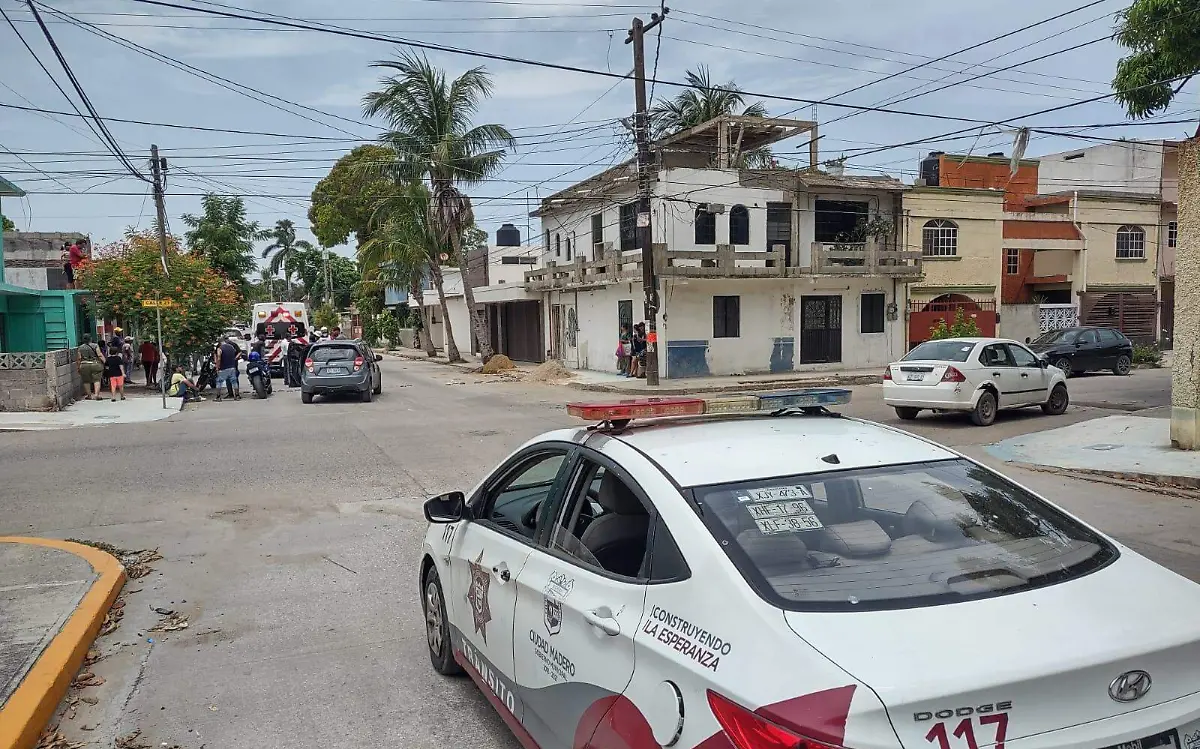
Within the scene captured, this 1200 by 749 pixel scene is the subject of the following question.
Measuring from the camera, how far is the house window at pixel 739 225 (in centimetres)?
2786

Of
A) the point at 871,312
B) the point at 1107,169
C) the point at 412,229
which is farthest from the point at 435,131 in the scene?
the point at 1107,169

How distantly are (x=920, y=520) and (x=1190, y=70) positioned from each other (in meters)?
14.4

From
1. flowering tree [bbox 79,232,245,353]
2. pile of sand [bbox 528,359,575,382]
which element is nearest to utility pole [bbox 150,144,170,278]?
flowering tree [bbox 79,232,245,353]

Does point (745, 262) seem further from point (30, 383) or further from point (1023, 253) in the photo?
point (30, 383)

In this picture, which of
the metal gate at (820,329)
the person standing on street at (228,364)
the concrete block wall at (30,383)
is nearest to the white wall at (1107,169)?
the metal gate at (820,329)

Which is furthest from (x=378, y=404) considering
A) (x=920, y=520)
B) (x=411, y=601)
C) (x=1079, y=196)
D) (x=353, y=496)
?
(x=1079, y=196)

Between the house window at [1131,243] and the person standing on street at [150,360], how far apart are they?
35.7 meters

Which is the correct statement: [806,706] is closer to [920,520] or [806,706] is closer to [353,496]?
[920,520]

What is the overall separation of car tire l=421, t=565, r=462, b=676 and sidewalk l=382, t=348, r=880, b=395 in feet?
58.4

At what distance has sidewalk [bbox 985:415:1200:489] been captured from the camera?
1017 cm

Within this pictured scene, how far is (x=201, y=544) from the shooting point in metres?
8.09

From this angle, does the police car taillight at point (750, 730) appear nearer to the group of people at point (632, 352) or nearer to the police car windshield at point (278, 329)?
the group of people at point (632, 352)

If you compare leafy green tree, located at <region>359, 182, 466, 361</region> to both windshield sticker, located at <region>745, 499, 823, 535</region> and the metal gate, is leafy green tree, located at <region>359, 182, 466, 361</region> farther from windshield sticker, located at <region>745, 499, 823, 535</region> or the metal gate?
windshield sticker, located at <region>745, 499, 823, 535</region>

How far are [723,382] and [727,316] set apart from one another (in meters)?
2.79
